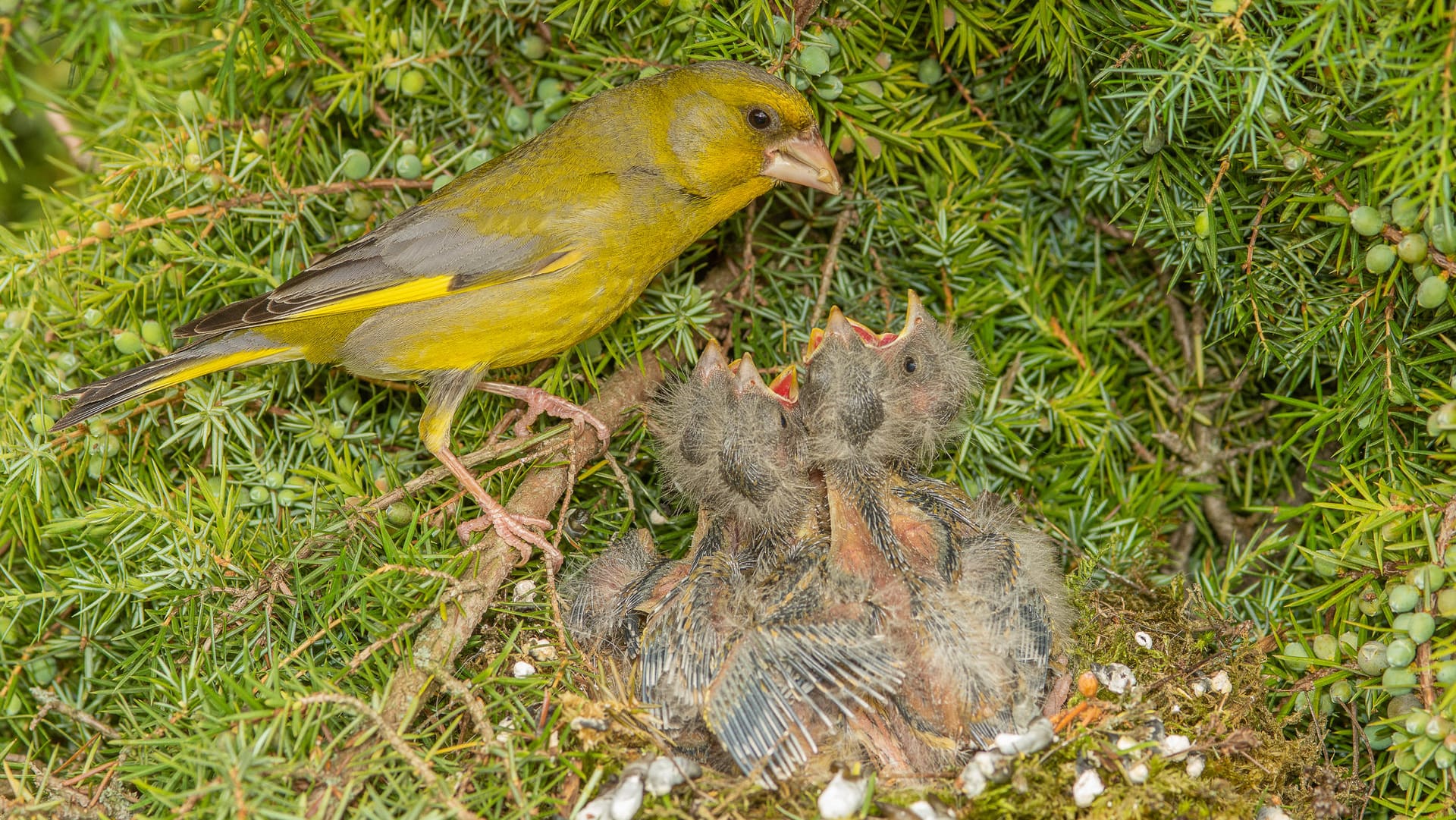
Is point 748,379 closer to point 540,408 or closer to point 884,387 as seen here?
point 884,387

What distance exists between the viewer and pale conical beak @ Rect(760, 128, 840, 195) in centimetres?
253

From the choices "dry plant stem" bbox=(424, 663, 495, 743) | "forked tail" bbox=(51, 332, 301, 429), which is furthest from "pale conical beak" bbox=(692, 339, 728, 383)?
"forked tail" bbox=(51, 332, 301, 429)

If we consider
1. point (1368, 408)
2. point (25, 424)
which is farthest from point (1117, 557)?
point (25, 424)

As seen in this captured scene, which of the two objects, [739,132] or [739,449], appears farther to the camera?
[739,132]

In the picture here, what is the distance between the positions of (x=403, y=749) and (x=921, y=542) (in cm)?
119

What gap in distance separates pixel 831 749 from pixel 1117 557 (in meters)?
0.93

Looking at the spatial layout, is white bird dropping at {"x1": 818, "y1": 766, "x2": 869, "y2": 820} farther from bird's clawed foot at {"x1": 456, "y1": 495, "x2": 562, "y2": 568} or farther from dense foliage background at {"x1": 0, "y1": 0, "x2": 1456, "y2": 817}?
bird's clawed foot at {"x1": 456, "y1": 495, "x2": 562, "y2": 568}

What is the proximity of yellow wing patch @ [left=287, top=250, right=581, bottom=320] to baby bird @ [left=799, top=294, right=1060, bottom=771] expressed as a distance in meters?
0.70

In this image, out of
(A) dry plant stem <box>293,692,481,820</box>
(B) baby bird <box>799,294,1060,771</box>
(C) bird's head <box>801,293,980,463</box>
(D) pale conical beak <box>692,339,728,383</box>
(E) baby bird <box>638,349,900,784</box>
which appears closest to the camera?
(A) dry plant stem <box>293,692,481,820</box>

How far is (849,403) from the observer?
237 centimetres

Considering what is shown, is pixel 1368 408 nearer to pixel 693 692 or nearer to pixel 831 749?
pixel 831 749

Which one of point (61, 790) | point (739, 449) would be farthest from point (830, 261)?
point (61, 790)

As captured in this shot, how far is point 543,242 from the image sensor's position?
2.71m

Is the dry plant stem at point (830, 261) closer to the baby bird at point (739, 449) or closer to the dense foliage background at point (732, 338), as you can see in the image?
the dense foliage background at point (732, 338)
